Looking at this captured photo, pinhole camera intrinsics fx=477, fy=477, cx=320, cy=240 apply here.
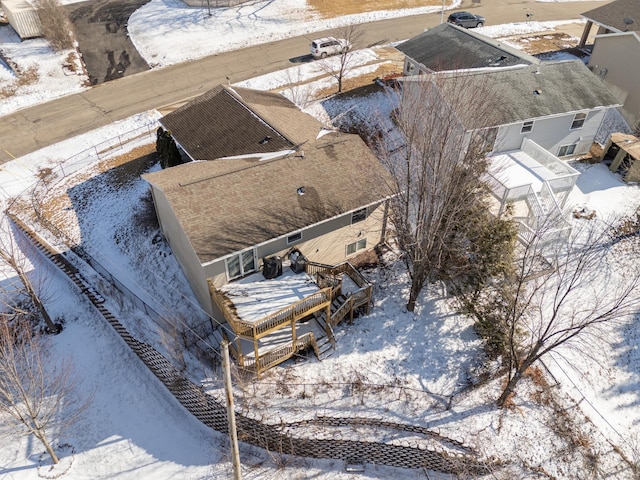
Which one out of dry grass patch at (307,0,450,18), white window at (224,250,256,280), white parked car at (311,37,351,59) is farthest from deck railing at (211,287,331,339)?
dry grass patch at (307,0,450,18)

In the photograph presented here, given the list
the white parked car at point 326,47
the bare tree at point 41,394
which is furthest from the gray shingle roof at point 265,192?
the white parked car at point 326,47

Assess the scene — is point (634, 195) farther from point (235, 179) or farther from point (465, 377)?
point (235, 179)

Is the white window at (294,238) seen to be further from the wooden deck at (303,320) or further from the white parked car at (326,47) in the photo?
the white parked car at (326,47)

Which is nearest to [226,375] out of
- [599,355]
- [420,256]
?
[420,256]

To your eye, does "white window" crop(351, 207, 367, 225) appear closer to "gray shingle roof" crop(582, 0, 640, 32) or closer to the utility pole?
the utility pole

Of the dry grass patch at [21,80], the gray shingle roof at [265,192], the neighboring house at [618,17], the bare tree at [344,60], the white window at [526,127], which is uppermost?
the neighboring house at [618,17]

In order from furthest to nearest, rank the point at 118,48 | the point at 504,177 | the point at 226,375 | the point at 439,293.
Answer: the point at 118,48, the point at 504,177, the point at 439,293, the point at 226,375
